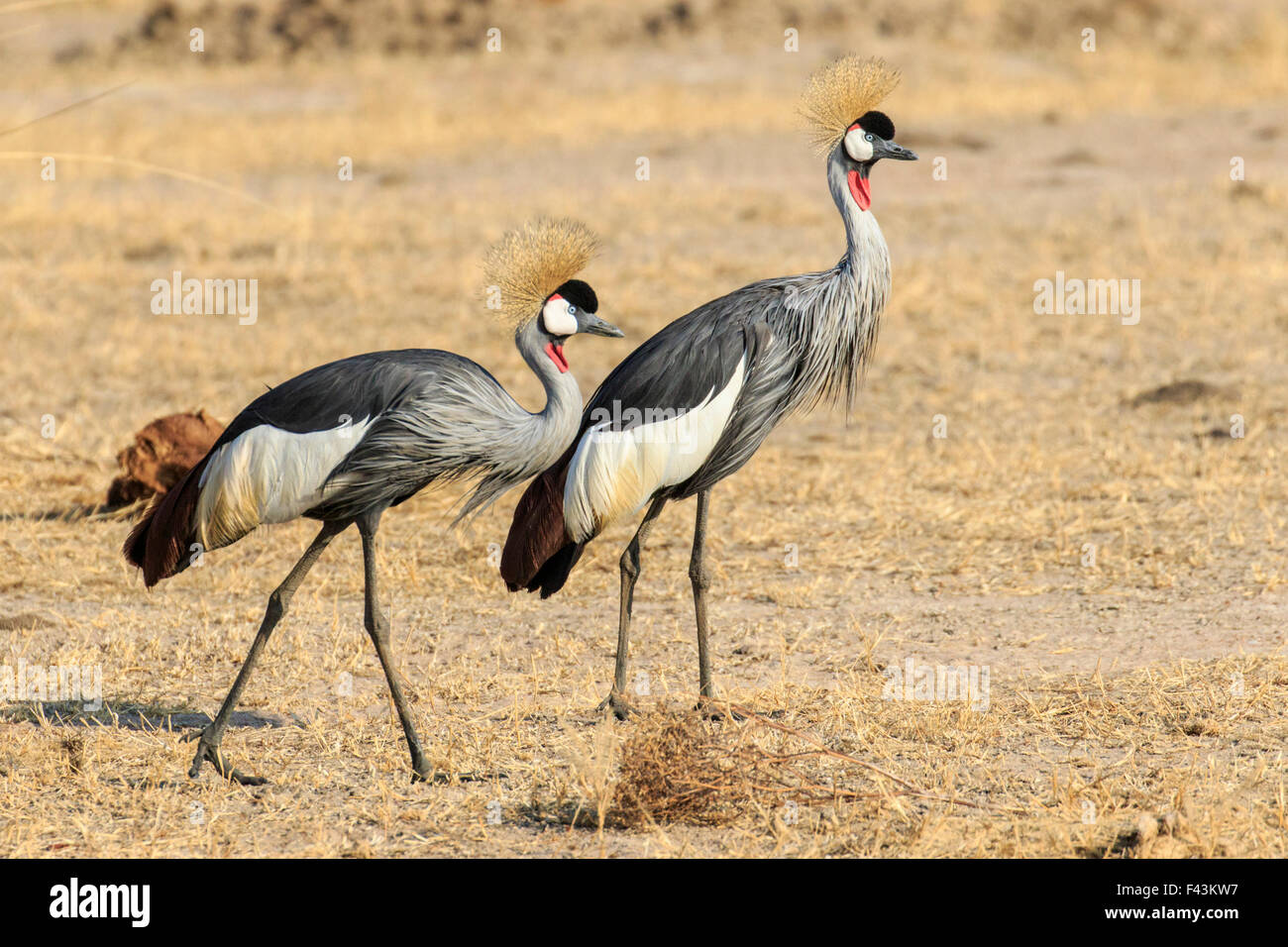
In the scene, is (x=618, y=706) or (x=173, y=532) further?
(x=618, y=706)

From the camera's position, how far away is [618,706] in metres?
5.24

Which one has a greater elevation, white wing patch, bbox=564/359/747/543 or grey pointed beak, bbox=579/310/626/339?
grey pointed beak, bbox=579/310/626/339

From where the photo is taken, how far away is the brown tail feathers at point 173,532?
472 cm

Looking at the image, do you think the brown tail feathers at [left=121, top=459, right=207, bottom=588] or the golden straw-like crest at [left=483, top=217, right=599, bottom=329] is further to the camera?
the brown tail feathers at [left=121, top=459, right=207, bottom=588]

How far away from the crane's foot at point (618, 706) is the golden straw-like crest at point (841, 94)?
1968 millimetres

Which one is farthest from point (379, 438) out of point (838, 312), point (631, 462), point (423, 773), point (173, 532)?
point (838, 312)

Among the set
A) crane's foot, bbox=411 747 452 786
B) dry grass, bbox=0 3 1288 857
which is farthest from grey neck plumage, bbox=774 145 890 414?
crane's foot, bbox=411 747 452 786

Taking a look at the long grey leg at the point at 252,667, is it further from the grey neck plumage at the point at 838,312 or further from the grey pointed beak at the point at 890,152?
the grey pointed beak at the point at 890,152

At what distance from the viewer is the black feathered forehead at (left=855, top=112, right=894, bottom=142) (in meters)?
5.47

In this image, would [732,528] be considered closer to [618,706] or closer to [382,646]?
[618,706]

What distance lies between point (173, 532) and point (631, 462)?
138 centimetres

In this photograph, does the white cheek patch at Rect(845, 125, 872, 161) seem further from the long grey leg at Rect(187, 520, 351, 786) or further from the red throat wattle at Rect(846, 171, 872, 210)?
the long grey leg at Rect(187, 520, 351, 786)

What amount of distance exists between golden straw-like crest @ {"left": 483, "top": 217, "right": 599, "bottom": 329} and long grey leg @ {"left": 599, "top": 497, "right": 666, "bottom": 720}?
0.95 m

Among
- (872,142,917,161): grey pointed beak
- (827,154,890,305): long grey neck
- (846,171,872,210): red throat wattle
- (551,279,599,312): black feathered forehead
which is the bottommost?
(551,279,599,312): black feathered forehead
